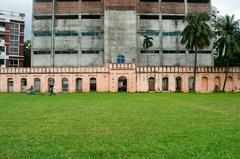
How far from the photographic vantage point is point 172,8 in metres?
74.2

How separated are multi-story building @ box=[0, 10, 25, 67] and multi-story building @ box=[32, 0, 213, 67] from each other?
41.4 ft

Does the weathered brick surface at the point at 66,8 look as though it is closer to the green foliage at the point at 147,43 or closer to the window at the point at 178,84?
the green foliage at the point at 147,43

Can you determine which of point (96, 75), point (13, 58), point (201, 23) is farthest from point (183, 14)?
point (13, 58)

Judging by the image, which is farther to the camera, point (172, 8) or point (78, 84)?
point (172, 8)

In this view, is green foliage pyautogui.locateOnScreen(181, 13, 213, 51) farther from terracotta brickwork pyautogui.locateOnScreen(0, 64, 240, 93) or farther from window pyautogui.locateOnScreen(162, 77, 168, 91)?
window pyautogui.locateOnScreen(162, 77, 168, 91)

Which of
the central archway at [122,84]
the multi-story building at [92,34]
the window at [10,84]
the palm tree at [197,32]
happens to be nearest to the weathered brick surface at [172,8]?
the multi-story building at [92,34]

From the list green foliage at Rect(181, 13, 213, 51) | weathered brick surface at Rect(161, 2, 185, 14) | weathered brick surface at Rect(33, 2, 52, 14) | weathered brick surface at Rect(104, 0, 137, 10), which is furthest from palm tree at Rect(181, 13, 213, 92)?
weathered brick surface at Rect(33, 2, 52, 14)

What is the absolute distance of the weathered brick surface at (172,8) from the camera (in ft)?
242

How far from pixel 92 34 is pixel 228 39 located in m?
25.4

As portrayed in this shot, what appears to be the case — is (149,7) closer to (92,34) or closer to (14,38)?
(92,34)

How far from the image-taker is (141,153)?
28.2 feet

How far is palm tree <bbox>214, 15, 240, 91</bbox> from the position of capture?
6103cm

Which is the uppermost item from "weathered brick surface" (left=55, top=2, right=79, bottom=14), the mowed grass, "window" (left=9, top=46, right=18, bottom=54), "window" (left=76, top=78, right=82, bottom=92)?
"weathered brick surface" (left=55, top=2, right=79, bottom=14)

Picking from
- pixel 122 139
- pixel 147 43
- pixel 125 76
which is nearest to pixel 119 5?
pixel 147 43
